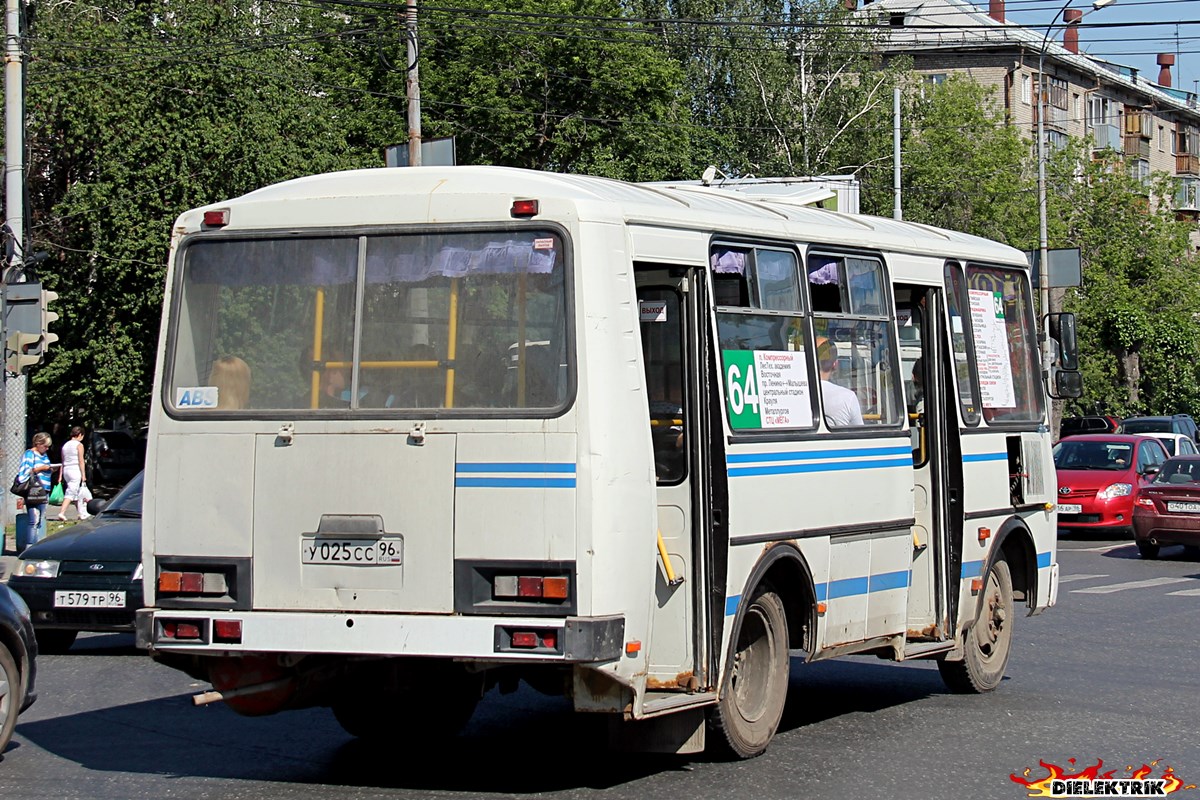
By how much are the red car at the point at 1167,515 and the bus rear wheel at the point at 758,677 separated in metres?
16.9

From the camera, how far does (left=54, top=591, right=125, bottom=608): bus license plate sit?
13.1m

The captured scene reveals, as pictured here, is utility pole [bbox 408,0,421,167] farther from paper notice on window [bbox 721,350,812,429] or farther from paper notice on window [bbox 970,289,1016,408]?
paper notice on window [bbox 721,350,812,429]

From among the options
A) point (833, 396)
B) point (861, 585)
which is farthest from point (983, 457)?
point (833, 396)

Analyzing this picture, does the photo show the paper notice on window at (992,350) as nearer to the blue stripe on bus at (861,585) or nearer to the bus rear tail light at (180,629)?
the blue stripe on bus at (861,585)

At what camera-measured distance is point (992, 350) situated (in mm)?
11812

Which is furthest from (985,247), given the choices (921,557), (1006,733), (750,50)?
(750,50)

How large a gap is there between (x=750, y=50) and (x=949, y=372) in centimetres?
4848

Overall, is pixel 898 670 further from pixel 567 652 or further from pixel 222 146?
pixel 222 146

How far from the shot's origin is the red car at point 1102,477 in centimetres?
2825

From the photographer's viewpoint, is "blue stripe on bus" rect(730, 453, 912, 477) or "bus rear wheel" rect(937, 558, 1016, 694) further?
"bus rear wheel" rect(937, 558, 1016, 694)

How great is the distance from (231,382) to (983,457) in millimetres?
5287

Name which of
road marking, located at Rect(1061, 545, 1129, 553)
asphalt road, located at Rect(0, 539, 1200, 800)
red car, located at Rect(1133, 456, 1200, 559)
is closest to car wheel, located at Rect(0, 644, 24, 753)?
asphalt road, located at Rect(0, 539, 1200, 800)

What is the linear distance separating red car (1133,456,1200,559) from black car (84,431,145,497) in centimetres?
2438

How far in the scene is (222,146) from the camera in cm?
3556
